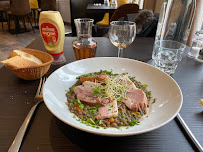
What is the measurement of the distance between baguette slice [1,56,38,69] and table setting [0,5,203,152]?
1 centimetres

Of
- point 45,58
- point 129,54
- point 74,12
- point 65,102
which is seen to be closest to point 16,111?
point 65,102

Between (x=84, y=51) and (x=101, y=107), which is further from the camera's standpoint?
(x=84, y=51)

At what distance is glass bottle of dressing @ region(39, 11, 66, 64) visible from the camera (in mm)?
Answer: 971

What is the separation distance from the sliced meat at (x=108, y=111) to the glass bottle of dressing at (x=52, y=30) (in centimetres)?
60

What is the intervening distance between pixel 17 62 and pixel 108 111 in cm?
56

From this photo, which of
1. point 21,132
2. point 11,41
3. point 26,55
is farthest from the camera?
point 11,41

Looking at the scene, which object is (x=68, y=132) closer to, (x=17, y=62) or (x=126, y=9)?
(x=17, y=62)

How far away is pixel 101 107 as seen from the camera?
630mm

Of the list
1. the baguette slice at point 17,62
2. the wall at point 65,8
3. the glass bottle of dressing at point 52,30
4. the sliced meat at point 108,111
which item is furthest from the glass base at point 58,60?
the wall at point 65,8

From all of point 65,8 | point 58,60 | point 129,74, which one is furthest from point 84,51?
point 65,8

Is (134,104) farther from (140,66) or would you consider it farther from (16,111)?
(16,111)

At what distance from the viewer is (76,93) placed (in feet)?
2.32

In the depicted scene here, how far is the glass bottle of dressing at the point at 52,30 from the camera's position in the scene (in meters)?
0.97

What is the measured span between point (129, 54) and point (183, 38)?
1.37ft
